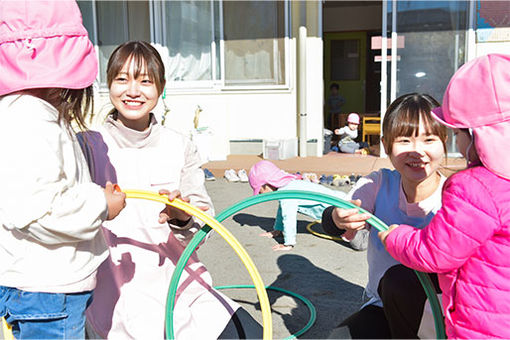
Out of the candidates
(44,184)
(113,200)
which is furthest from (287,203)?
(44,184)

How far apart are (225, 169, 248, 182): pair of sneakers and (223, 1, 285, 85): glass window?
6.82ft

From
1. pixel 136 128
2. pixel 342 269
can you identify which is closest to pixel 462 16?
pixel 342 269

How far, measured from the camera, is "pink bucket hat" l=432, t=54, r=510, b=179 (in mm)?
1720

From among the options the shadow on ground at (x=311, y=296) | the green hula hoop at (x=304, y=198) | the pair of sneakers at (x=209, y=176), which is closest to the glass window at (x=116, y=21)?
the pair of sneakers at (x=209, y=176)

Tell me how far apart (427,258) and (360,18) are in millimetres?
13251

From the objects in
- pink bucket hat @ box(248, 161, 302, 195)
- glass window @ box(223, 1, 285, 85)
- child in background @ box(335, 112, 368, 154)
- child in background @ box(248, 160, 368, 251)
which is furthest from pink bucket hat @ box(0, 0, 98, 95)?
child in background @ box(335, 112, 368, 154)

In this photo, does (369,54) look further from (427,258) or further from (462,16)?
(427,258)

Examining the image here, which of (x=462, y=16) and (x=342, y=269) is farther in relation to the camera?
(x=462, y=16)

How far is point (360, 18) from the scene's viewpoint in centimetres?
1416

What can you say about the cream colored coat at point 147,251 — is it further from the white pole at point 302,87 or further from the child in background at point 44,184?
the white pole at point 302,87

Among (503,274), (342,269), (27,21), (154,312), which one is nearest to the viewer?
(503,274)

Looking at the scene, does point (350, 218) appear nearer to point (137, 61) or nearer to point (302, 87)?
point (137, 61)

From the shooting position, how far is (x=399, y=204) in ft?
8.12

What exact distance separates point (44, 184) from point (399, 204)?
1535mm
